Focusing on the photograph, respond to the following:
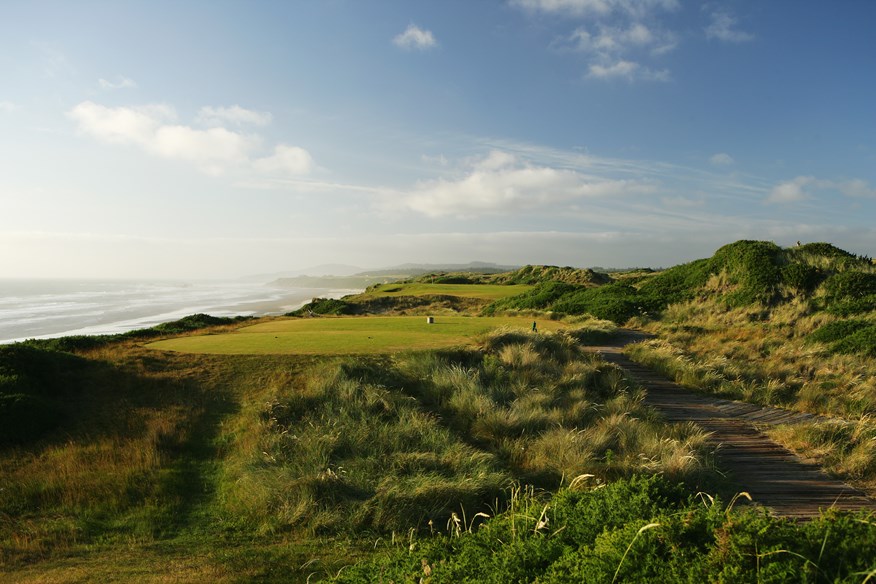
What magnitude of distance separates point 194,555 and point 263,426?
282 cm

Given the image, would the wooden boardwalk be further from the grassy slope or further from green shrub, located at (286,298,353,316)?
green shrub, located at (286,298,353,316)

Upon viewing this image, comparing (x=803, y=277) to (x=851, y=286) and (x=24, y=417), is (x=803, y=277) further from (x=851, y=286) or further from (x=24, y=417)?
(x=24, y=417)

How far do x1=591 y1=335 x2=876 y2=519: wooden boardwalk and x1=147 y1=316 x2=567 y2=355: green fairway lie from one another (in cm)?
487

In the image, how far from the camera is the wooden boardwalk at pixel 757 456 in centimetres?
595

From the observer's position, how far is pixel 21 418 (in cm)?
748

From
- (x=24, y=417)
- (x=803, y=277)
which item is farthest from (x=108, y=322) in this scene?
(x=803, y=277)

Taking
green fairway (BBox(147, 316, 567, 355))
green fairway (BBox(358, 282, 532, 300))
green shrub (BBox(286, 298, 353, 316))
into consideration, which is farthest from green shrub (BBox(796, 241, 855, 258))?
green shrub (BBox(286, 298, 353, 316))

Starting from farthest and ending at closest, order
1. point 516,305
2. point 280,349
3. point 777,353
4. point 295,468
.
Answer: point 516,305 < point 777,353 < point 280,349 < point 295,468

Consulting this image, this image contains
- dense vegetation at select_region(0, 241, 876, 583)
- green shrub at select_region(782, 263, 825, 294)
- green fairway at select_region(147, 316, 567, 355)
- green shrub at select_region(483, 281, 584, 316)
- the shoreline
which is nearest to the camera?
dense vegetation at select_region(0, 241, 876, 583)

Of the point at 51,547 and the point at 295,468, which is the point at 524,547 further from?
the point at 51,547

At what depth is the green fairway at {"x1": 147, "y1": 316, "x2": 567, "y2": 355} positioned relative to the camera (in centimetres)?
1089

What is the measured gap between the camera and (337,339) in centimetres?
1198

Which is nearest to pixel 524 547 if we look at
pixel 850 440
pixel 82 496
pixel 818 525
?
pixel 818 525

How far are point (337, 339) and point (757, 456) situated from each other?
8.82 metres
